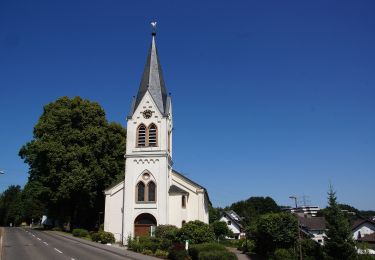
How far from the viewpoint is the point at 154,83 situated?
42188 mm

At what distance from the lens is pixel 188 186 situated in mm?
41188

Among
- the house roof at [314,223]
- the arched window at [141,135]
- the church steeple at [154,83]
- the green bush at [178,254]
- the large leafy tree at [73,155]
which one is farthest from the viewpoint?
the house roof at [314,223]

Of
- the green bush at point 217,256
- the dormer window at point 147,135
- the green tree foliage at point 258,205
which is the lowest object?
the green bush at point 217,256

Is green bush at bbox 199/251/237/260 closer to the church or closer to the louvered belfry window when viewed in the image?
the church

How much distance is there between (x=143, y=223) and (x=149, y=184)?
12.9ft

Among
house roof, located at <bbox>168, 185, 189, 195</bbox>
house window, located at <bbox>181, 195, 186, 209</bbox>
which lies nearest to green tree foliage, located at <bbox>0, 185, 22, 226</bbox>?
house roof, located at <bbox>168, 185, 189, 195</bbox>

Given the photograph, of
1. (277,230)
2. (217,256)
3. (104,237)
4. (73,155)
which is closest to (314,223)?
(277,230)

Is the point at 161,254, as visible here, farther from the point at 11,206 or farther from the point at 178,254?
the point at 11,206

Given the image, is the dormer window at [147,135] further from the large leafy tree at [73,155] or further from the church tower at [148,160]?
the large leafy tree at [73,155]

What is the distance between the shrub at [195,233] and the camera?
31.7m

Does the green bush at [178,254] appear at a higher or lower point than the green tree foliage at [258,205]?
lower

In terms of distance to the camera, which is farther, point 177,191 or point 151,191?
point 177,191

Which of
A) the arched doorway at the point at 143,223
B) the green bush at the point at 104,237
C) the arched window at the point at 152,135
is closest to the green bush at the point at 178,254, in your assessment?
the arched doorway at the point at 143,223

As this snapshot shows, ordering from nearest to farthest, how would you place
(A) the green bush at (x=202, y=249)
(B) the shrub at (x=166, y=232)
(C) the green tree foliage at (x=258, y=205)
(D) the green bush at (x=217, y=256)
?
(D) the green bush at (x=217, y=256), (A) the green bush at (x=202, y=249), (B) the shrub at (x=166, y=232), (C) the green tree foliage at (x=258, y=205)
